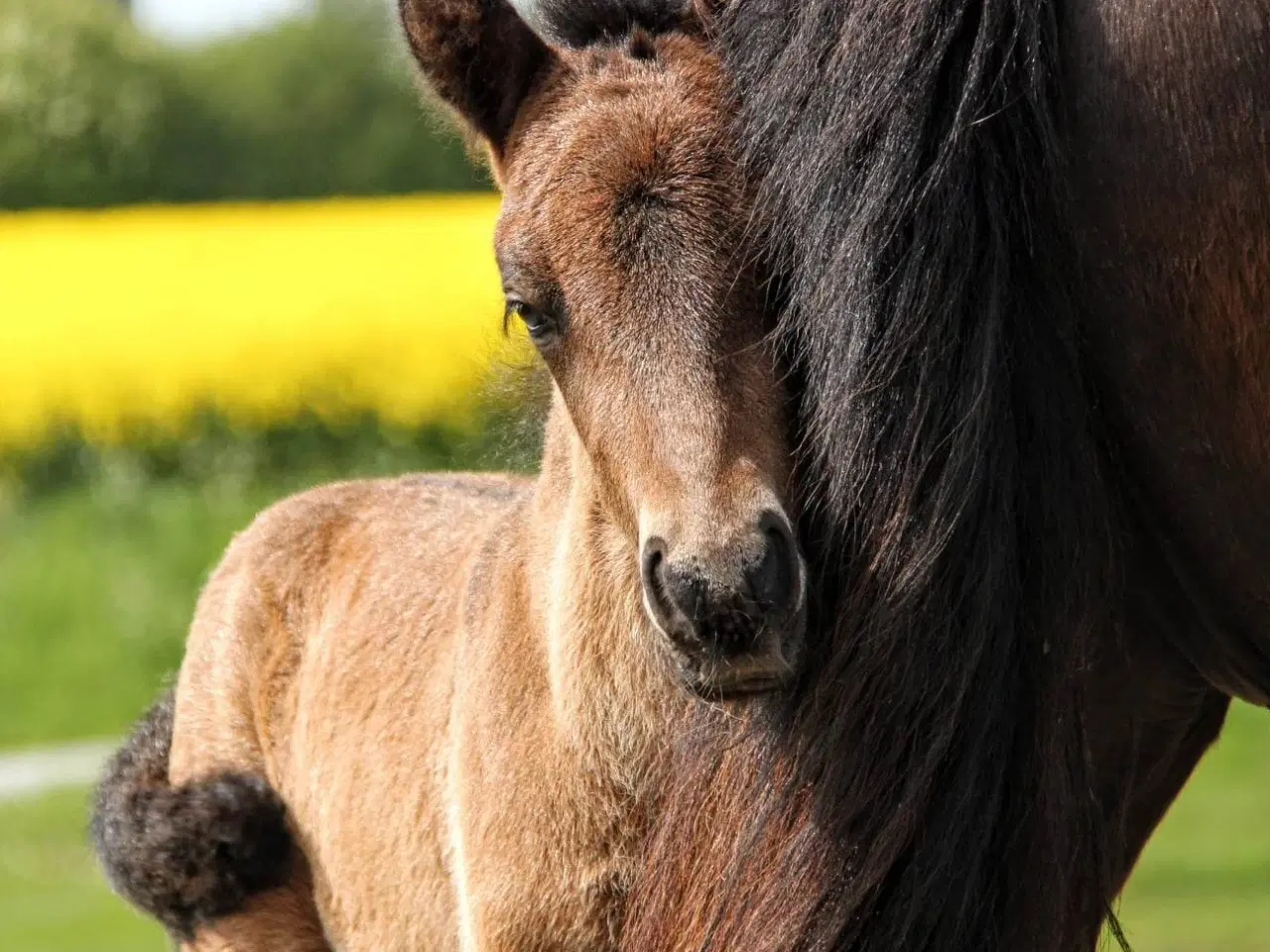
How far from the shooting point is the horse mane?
2283mm

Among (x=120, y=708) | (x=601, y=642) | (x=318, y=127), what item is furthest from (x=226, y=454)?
(x=601, y=642)

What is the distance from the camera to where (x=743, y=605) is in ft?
7.45

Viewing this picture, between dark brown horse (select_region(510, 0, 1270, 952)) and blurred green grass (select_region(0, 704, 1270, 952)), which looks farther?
blurred green grass (select_region(0, 704, 1270, 952))

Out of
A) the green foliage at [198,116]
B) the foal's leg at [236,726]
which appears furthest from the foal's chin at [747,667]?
the green foliage at [198,116]

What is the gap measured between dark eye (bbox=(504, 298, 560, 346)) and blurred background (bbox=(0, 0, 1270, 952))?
0.85m

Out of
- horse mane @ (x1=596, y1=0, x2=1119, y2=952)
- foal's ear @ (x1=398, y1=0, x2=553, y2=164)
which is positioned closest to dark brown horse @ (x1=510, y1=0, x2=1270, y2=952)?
horse mane @ (x1=596, y1=0, x2=1119, y2=952)

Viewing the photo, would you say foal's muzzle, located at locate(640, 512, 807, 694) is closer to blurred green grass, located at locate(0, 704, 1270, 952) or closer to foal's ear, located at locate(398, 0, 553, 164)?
foal's ear, located at locate(398, 0, 553, 164)

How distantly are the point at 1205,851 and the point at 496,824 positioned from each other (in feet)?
23.9

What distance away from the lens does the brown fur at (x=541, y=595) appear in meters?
2.46

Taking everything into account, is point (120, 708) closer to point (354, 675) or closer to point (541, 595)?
point (354, 675)

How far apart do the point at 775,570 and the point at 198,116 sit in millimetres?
19565

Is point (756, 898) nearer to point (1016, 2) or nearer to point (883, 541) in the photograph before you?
point (883, 541)

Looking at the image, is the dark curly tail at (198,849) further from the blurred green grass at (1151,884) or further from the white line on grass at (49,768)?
the white line on grass at (49,768)

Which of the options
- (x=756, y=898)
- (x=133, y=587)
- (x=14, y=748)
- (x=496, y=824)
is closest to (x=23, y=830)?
(x=14, y=748)
